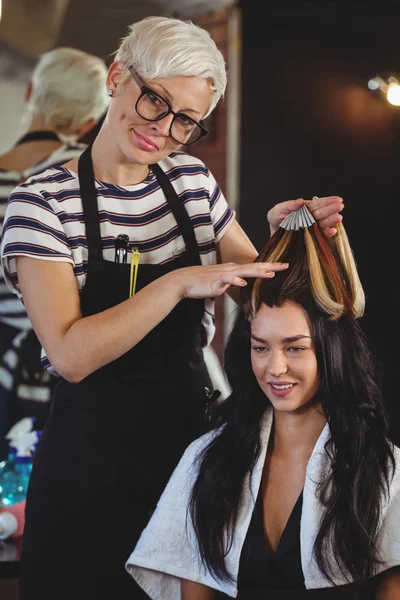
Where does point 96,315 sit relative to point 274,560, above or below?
above

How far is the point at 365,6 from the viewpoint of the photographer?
3.56m

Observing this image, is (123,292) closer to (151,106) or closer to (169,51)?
(151,106)

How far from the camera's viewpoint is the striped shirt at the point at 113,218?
1660 mm

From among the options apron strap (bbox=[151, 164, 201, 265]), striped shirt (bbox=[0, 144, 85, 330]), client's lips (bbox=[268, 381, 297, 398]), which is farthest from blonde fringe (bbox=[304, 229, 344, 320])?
striped shirt (bbox=[0, 144, 85, 330])

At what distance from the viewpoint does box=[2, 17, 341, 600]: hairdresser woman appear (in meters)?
1.63

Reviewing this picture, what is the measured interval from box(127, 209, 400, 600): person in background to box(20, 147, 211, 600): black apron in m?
0.07

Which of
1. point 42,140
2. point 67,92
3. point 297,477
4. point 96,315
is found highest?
point 67,92

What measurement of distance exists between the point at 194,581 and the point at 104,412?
0.43 metres

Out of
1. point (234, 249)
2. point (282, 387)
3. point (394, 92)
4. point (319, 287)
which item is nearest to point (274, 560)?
point (282, 387)

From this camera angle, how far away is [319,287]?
5.49ft

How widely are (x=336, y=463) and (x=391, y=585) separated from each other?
27cm

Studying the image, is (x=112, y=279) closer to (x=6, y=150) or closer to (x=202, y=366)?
(x=202, y=366)

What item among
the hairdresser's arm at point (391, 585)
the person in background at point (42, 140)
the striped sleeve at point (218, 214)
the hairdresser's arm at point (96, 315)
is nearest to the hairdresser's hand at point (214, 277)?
the hairdresser's arm at point (96, 315)

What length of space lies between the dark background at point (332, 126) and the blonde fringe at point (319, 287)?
1957 millimetres
